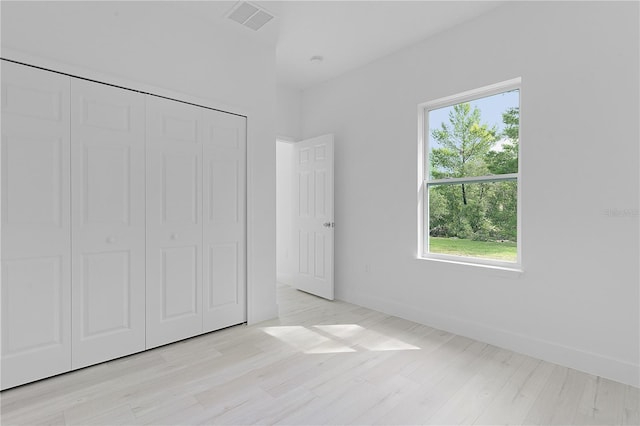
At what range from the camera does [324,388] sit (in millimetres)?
2105

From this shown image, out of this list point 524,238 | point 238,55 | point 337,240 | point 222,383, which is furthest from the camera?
point 337,240

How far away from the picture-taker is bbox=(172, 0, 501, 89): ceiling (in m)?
2.76

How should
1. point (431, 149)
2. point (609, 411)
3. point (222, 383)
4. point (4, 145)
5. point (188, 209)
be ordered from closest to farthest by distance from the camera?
point (609, 411), point (4, 145), point (222, 383), point (188, 209), point (431, 149)

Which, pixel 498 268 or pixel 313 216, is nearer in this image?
pixel 498 268

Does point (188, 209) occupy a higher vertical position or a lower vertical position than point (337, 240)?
higher

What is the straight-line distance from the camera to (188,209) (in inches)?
112

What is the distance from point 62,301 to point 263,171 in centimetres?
194

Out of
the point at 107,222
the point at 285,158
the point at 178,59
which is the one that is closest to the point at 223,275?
the point at 107,222

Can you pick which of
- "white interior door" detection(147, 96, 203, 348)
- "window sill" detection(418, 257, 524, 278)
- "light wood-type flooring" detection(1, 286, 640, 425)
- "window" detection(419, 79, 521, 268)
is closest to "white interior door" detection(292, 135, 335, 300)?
"window" detection(419, 79, 521, 268)

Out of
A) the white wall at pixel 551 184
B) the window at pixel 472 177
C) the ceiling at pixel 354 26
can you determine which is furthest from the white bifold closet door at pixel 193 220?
the window at pixel 472 177

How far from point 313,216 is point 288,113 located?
5.00 ft

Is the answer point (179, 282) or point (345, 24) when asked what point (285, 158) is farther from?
point (179, 282)

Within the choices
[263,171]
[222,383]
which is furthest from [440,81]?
[222,383]

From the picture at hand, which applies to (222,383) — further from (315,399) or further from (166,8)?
(166,8)
